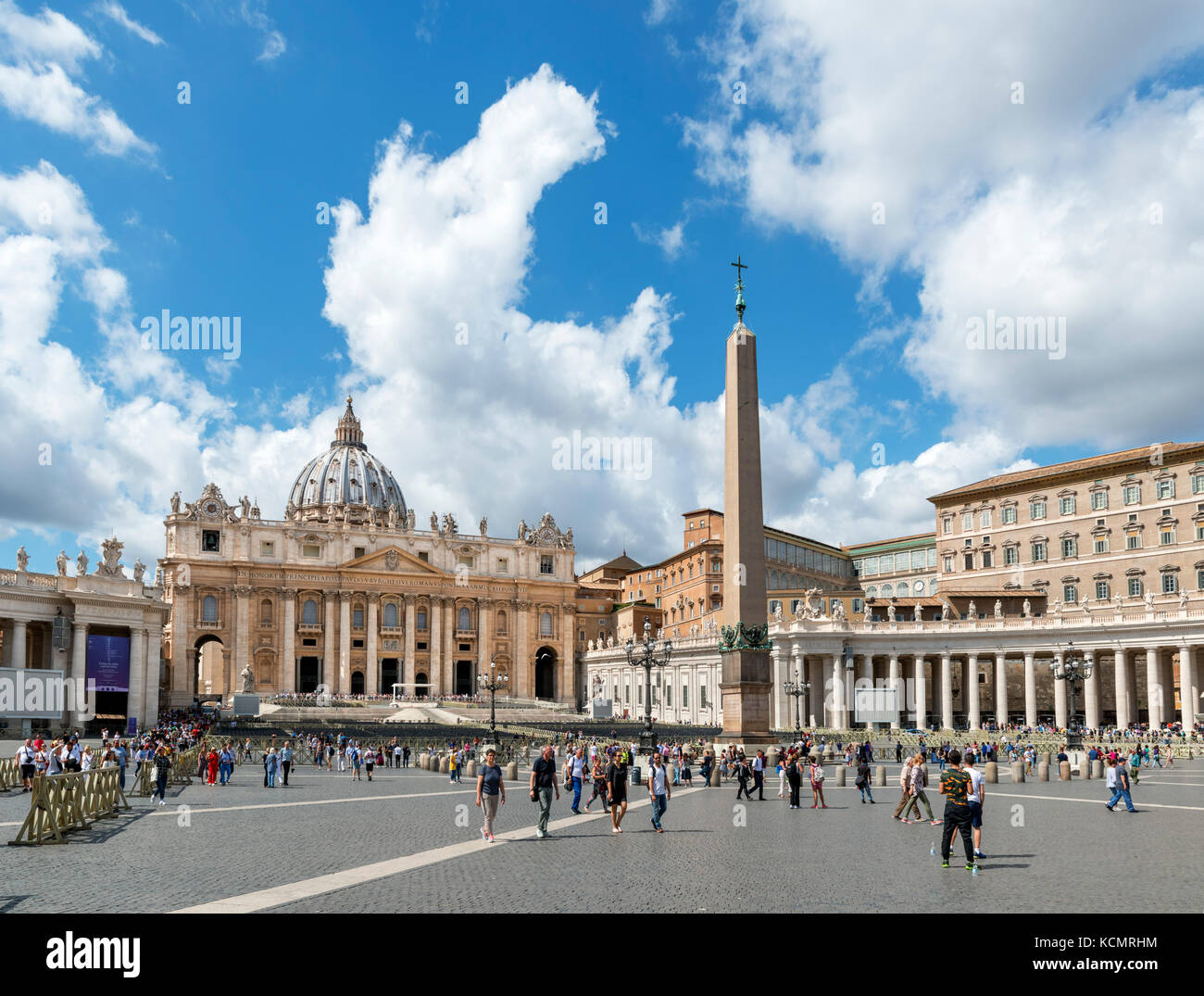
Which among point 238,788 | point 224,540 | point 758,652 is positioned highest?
point 224,540

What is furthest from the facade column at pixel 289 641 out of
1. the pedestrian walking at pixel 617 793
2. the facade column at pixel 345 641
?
the pedestrian walking at pixel 617 793

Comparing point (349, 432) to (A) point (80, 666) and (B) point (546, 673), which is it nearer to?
(B) point (546, 673)

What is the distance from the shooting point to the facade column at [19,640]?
134 ft

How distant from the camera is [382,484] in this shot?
422ft

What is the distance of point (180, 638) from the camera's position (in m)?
87.2

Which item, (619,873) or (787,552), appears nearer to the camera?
(619,873)

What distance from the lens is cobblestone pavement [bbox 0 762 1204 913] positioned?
9.41m

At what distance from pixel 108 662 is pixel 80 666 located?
1.39 m

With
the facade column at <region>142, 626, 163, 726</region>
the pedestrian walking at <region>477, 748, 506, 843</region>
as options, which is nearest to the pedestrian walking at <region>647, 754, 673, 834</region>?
the pedestrian walking at <region>477, 748, 506, 843</region>

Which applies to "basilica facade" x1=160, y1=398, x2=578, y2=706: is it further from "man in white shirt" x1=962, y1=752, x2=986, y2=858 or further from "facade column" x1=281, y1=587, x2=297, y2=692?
"man in white shirt" x1=962, y1=752, x2=986, y2=858

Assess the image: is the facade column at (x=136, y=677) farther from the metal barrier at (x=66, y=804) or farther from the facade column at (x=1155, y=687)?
the facade column at (x=1155, y=687)
